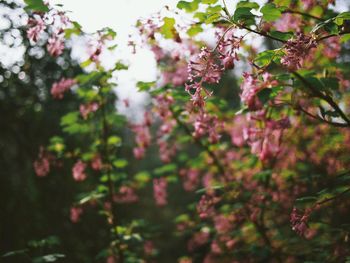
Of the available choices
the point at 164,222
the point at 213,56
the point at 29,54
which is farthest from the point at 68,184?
the point at 164,222

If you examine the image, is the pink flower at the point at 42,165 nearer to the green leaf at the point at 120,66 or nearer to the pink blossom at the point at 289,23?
the green leaf at the point at 120,66

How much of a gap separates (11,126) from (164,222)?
37.2ft

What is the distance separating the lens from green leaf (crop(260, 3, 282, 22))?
194cm

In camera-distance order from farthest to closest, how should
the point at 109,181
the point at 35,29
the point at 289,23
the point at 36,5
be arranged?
1. the point at 109,181
2. the point at 289,23
3. the point at 35,29
4. the point at 36,5

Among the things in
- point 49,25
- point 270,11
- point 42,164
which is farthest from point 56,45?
point 270,11

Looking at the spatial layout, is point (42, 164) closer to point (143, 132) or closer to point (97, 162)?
point (97, 162)

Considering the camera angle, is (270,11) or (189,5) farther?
(189,5)

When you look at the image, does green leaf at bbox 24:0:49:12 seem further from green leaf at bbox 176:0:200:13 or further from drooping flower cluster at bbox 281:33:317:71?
drooping flower cluster at bbox 281:33:317:71

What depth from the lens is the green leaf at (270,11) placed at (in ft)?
6.36

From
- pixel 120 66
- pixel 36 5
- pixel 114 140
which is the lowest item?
pixel 114 140

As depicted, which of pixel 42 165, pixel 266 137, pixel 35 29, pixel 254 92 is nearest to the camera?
pixel 254 92

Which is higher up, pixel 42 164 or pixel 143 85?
pixel 143 85

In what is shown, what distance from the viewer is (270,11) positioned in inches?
77.4

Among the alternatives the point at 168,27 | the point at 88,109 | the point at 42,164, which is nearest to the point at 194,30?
the point at 168,27
